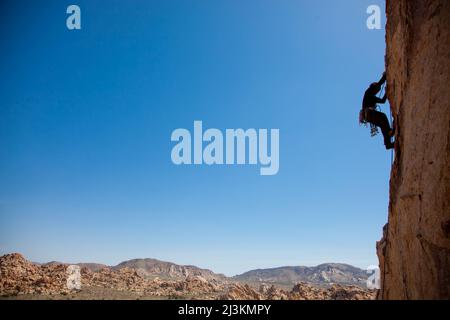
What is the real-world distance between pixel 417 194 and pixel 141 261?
111 m

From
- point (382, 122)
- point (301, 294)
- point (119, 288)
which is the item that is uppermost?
point (382, 122)

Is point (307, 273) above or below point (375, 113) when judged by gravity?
below

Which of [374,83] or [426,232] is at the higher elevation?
[374,83]

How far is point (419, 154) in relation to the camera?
23.1ft

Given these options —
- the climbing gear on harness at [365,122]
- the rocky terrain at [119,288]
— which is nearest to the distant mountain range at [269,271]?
the rocky terrain at [119,288]

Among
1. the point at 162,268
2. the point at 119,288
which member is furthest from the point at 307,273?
the point at 119,288

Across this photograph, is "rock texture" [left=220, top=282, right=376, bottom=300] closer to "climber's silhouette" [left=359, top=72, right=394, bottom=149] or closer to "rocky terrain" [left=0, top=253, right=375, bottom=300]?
"rocky terrain" [left=0, top=253, right=375, bottom=300]

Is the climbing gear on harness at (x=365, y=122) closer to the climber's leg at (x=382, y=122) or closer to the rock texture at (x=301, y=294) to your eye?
the climber's leg at (x=382, y=122)

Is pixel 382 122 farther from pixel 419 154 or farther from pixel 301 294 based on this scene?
pixel 301 294

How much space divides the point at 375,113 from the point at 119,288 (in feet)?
113
